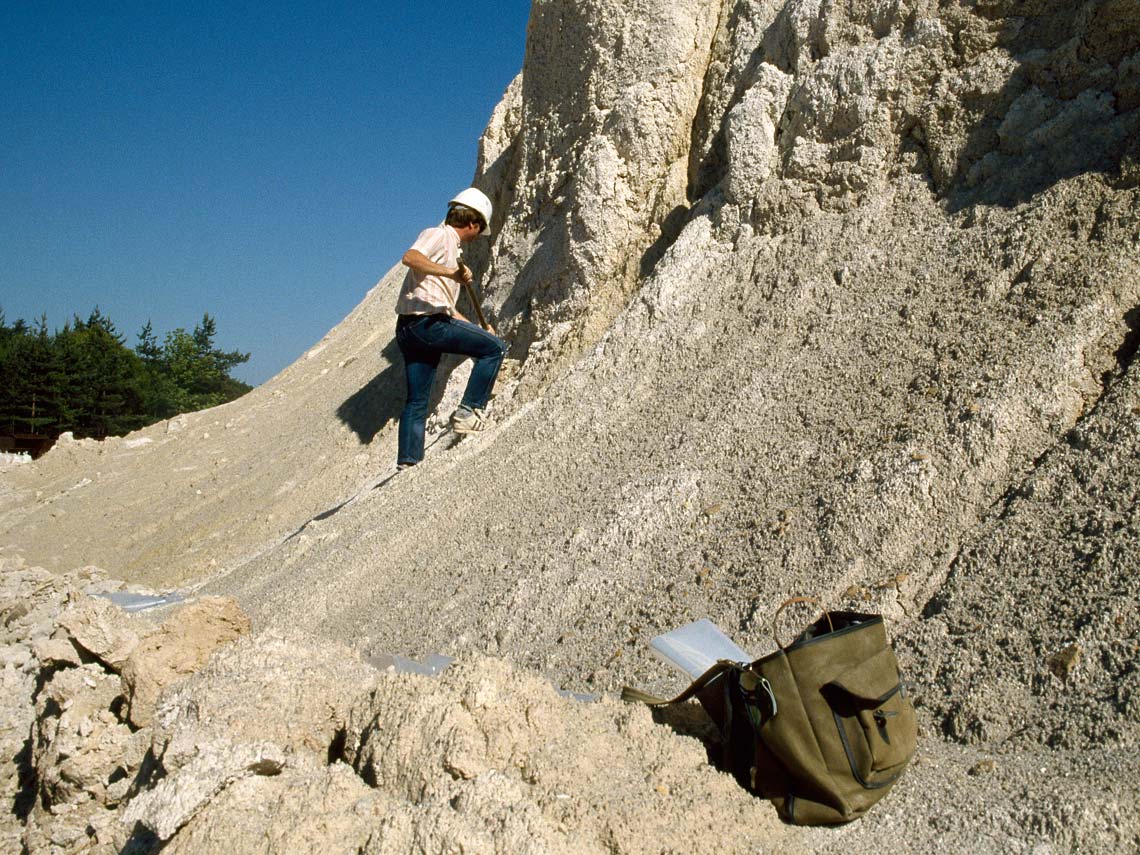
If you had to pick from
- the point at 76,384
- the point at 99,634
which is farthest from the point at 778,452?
the point at 76,384

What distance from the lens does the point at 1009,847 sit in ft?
7.26

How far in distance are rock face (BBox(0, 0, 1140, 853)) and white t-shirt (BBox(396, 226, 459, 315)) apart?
1017mm

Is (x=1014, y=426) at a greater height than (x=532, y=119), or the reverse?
(x=532, y=119)

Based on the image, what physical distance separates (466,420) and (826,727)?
4.57 meters

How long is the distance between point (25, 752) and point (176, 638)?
145 cm

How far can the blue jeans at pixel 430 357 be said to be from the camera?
21.2 ft

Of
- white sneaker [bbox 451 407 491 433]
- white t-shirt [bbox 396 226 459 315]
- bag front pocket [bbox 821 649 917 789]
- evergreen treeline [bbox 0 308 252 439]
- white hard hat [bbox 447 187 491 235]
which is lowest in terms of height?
bag front pocket [bbox 821 649 917 789]

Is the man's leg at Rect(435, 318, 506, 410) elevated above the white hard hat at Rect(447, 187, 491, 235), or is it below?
below

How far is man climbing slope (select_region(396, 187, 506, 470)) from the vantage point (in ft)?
20.9

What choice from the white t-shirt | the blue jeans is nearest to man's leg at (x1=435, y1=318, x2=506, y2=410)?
the blue jeans

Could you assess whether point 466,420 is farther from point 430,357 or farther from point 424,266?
point 424,266

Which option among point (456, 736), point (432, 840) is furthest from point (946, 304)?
point (432, 840)

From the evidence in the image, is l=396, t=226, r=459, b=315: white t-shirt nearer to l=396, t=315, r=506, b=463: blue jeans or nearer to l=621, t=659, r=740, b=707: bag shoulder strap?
l=396, t=315, r=506, b=463: blue jeans

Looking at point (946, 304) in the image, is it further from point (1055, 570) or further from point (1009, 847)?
point (1009, 847)
